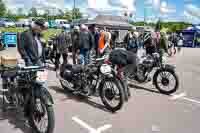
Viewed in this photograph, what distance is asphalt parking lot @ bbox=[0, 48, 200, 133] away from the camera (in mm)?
4188

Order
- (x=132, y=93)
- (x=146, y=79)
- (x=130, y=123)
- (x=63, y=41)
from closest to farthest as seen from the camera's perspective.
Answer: (x=130, y=123) < (x=132, y=93) < (x=146, y=79) < (x=63, y=41)

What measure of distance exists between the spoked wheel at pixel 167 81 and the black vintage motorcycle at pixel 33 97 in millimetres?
3644

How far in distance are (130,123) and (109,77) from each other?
102 cm

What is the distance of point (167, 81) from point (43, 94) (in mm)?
3775

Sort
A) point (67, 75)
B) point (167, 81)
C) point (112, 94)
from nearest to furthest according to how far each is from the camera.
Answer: point (112, 94) → point (67, 75) → point (167, 81)

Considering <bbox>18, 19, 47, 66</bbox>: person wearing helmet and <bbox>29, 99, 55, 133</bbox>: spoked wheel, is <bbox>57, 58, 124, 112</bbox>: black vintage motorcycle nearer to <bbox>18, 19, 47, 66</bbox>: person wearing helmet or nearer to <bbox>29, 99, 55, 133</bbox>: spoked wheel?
<bbox>18, 19, 47, 66</bbox>: person wearing helmet

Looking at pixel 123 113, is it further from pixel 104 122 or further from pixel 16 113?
pixel 16 113

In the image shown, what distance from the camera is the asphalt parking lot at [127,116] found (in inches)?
165

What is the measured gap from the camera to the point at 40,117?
3.83 metres

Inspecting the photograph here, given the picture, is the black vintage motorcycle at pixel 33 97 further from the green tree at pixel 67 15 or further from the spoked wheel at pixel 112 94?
the green tree at pixel 67 15

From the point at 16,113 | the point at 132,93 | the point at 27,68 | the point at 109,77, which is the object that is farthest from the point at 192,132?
Answer: the point at 16,113

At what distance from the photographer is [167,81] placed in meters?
6.42

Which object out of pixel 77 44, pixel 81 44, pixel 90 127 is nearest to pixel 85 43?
pixel 81 44

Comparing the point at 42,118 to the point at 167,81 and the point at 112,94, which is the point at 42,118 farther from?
the point at 167,81
